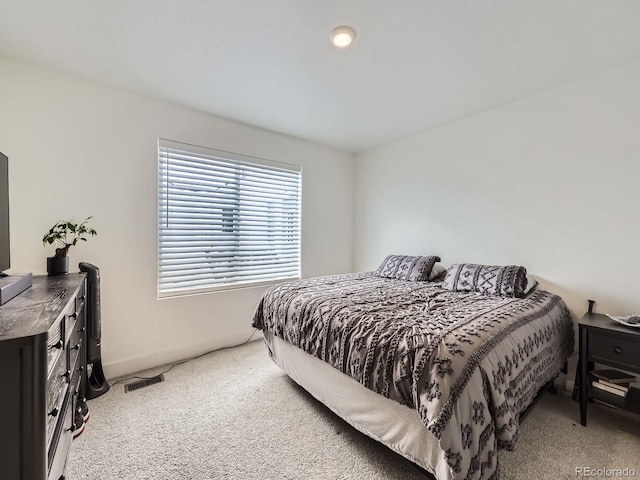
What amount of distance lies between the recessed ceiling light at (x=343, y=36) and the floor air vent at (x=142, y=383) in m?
2.85

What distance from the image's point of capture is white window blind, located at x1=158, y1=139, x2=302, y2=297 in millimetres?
2602

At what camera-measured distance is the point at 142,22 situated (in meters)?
1.58

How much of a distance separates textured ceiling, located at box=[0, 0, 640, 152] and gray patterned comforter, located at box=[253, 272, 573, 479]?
169cm

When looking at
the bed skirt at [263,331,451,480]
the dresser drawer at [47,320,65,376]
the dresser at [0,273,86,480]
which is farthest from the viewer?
the bed skirt at [263,331,451,480]

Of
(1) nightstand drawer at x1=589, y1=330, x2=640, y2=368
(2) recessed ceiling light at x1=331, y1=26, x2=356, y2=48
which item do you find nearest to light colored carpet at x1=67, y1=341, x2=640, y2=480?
(1) nightstand drawer at x1=589, y1=330, x2=640, y2=368

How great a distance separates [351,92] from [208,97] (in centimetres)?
127

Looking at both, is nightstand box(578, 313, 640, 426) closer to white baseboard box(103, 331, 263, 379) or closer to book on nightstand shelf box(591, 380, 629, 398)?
book on nightstand shelf box(591, 380, 629, 398)

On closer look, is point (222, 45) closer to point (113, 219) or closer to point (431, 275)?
point (113, 219)

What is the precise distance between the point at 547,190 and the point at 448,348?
198cm

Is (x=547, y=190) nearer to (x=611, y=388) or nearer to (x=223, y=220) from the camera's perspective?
(x=611, y=388)

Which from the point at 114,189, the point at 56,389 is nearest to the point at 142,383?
the point at 56,389

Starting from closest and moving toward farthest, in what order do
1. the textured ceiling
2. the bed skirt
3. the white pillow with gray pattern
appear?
the bed skirt → the textured ceiling → the white pillow with gray pattern

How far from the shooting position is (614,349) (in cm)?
164

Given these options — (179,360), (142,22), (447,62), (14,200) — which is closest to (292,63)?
(142,22)
